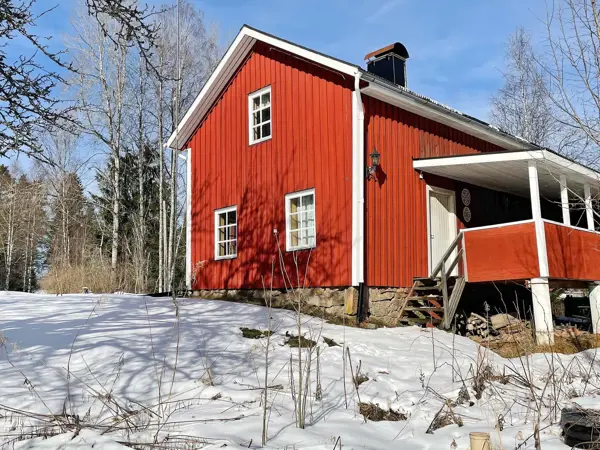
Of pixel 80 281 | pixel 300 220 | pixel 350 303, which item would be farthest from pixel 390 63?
pixel 80 281

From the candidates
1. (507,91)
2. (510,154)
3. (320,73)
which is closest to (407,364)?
(510,154)

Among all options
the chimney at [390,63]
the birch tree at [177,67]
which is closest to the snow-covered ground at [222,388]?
the chimney at [390,63]

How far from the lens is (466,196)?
12234mm

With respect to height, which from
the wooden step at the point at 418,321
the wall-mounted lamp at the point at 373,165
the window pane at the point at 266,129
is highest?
the window pane at the point at 266,129

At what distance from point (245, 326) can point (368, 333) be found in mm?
2009

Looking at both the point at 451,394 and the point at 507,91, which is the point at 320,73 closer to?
the point at 451,394

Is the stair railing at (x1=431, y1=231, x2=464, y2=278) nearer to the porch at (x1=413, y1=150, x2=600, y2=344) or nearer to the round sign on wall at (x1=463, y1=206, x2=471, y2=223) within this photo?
the porch at (x1=413, y1=150, x2=600, y2=344)

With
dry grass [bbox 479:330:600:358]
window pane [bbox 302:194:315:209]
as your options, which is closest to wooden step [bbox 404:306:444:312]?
dry grass [bbox 479:330:600:358]

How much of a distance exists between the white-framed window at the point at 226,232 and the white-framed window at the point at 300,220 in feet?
5.89

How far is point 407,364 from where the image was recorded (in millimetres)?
6164

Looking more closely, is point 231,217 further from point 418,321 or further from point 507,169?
point 507,169

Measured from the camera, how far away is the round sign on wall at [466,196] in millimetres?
12117

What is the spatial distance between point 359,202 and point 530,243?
119 inches

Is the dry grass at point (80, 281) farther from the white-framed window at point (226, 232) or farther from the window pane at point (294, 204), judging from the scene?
the window pane at point (294, 204)
